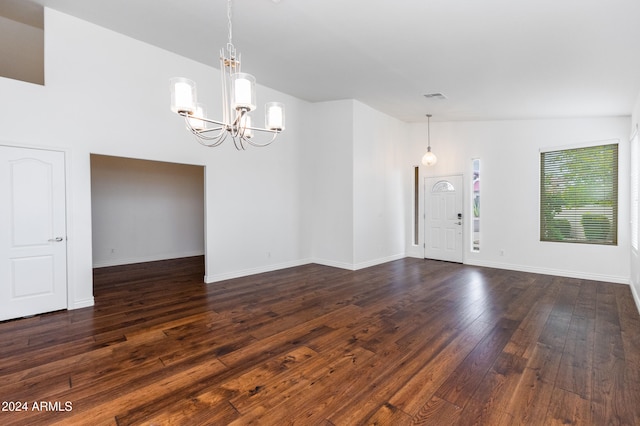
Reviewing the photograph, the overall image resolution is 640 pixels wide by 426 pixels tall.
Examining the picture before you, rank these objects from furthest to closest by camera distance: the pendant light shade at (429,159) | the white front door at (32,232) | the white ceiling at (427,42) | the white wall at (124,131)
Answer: the pendant light shade at (429,159) < the white wall at (124,131) < the white front door at (32,232) < the white ceiling at (427,42)

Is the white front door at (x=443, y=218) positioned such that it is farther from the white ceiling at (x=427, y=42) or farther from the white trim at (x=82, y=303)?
the white trim at (x=82, y=303)

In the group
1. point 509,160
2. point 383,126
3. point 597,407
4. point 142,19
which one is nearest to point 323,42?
point 142,19

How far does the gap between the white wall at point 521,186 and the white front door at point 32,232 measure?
7.09 meters

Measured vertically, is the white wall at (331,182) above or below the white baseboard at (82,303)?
above

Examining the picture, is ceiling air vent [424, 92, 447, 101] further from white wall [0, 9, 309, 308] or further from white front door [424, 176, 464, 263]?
white wall [0, 9, 309, 308]

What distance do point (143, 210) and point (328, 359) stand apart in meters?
6.48

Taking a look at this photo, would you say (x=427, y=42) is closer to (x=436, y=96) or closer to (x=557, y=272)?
(x=436, y=96)

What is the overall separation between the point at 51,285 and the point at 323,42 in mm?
4473

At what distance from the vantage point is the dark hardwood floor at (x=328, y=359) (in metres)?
2.00

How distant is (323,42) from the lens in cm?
382

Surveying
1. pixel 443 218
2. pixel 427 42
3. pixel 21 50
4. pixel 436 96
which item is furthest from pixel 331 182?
pixel 21 50

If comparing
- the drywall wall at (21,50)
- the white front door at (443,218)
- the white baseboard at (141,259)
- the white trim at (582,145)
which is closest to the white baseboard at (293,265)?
the white front door at (443,218)

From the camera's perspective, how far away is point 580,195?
565 centimetres

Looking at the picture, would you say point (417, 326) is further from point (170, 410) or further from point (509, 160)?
point (509, 160)
